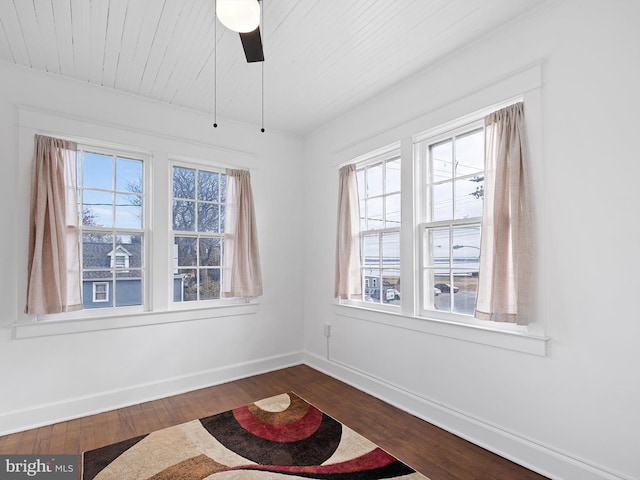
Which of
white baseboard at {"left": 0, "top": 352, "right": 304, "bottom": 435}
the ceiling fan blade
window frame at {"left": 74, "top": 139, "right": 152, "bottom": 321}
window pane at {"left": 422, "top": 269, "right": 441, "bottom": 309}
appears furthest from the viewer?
window frame at {"left": 74, "top": 139, "right": 152, "bottom": 321}

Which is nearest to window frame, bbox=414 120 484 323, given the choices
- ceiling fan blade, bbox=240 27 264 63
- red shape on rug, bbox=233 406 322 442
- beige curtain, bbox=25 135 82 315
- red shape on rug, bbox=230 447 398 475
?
red shape on rug, bbox=230 447 398 475

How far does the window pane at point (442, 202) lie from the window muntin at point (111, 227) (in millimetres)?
2814

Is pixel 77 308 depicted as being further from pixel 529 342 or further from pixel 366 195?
pixel 529 342

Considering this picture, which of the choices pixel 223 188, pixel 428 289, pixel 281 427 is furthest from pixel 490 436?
pixel 223 188

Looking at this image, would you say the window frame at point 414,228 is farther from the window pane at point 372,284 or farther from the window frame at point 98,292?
the window frame at point 98,292

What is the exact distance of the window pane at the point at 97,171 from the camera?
3.22m

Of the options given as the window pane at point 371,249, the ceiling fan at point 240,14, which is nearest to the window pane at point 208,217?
the window pane at point 371,249

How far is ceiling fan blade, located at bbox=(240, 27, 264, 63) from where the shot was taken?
72.1 inches

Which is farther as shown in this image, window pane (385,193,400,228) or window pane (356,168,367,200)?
window pane (356,168,367,200)

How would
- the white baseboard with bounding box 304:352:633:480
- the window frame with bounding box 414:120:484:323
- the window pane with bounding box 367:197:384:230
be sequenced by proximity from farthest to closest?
the window pane with bounding box 367:197:384:230 < the window frame with bounding box 414:120:484:323 < the white baseboard with bounding box 304:352:633:480

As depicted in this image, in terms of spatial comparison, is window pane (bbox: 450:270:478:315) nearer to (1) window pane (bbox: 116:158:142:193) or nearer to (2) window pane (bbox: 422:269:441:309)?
(2) window pane (bbox: 422:269:441:309)

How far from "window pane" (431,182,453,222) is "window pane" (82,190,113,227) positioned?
9.91 feet

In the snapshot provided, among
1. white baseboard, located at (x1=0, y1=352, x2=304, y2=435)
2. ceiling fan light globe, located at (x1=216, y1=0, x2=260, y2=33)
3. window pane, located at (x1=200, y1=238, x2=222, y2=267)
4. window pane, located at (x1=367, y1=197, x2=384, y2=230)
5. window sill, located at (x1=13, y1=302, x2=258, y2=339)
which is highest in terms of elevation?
ceiling fan light globe, located at (x1=216, y1=0, x2=260, y2=33)

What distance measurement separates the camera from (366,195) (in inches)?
148
